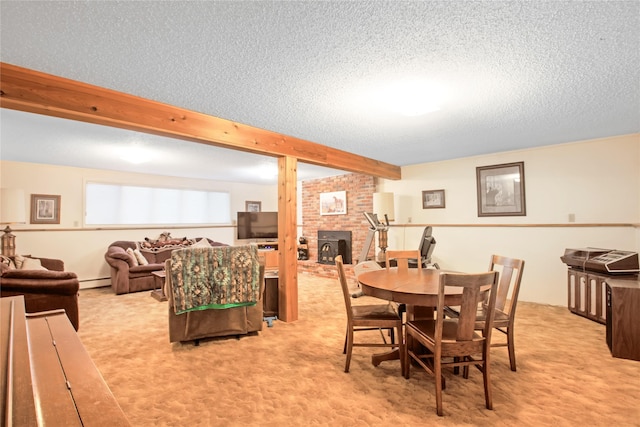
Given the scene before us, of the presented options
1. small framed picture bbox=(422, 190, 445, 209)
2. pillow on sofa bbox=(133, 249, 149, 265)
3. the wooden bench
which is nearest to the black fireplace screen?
small framed picture bbox=(422, 190, 445, 209)

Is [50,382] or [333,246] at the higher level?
[50,382]

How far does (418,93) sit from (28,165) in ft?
21.0

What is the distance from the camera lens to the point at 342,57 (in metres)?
2.00

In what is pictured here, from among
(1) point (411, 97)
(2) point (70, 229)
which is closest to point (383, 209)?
(1) point (411, 97)

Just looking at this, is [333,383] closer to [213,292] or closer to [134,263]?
[213,292]

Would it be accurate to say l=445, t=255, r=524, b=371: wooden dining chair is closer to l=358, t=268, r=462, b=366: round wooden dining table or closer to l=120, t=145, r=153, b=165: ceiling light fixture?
l=358, t=268, r=462, b=366: round wooden dining table

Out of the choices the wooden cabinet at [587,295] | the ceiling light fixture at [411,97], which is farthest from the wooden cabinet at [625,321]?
the ceiling light fixture at [411,97]

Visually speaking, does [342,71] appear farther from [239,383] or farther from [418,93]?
[239,383]

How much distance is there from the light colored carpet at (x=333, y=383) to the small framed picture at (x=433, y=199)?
2.45 m

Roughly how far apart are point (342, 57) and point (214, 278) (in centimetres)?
229

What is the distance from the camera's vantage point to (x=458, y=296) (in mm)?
2012

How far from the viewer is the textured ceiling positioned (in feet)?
5.16

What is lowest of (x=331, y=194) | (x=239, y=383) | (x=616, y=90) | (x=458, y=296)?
(x=239, y=383)

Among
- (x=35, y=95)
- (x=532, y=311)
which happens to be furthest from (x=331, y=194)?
(x=35, y=95)
